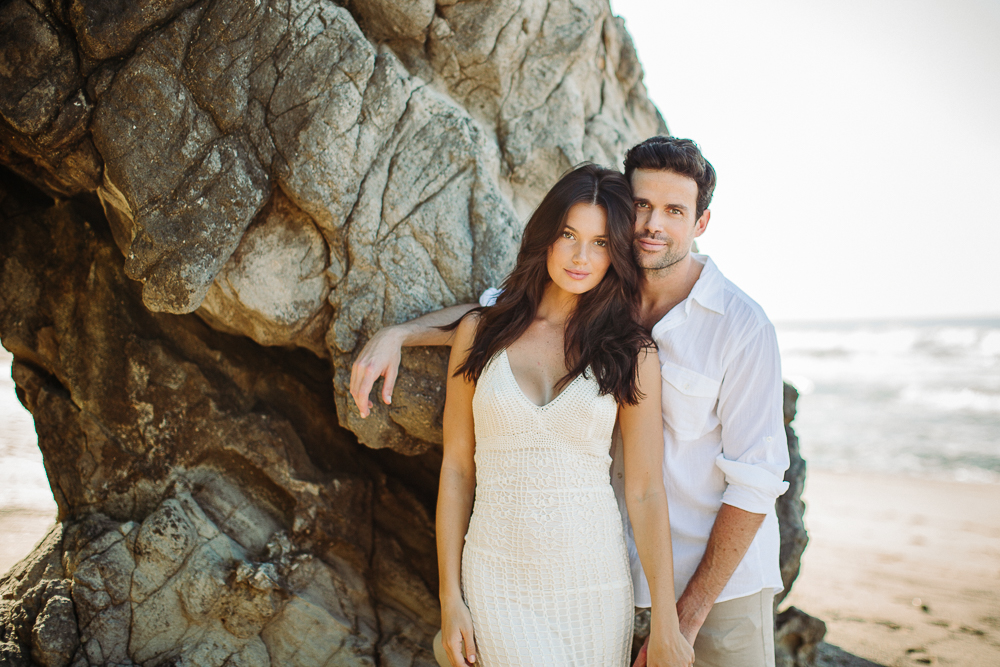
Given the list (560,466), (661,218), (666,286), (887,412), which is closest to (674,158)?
(661,218)

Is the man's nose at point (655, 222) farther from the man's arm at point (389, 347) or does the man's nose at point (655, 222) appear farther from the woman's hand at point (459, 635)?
the woman's hand at point (459, 635)

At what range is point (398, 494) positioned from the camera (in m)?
4.36

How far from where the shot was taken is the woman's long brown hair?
296cm

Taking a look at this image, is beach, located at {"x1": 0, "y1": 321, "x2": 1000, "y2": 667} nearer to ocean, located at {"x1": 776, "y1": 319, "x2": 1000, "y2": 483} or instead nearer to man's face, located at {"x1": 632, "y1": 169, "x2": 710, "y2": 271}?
ocean, located at {"x1": 776, "y1": 319, "x2": 1000, "y2": 483}

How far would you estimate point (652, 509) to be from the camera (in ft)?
9.46

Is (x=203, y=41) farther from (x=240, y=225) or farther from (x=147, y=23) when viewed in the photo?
(x=240, y=225)

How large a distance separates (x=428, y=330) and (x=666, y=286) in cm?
131

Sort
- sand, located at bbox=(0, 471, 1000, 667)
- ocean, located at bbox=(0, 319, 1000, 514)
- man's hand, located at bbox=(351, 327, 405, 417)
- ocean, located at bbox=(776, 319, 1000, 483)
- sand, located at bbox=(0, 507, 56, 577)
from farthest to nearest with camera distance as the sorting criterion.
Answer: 1. ocean, located at bbox=(776, 319, 1000, 483)
2. ocean, located at bbox=(0, 319, 1000, 514)
3. sand, located at bbox=(0, 507, 56, 577)
4. sand, located at bbox=(0, 471, 1000, 667)
5. man's hand, located at bbox=(351, 327, 405, 417)

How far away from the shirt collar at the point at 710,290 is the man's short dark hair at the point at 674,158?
440mm

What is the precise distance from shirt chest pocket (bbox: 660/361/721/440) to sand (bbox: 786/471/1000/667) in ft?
12.5

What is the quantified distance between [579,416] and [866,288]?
61.7 meters

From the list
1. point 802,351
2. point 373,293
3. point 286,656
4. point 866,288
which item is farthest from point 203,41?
point 866,288

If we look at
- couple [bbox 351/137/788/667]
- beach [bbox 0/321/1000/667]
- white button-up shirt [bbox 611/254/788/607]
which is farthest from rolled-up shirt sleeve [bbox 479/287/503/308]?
beach [bbox 0/321/1000/667]

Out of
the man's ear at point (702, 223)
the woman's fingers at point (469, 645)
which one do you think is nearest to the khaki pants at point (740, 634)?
the woman's fingers at point (469, 645)
